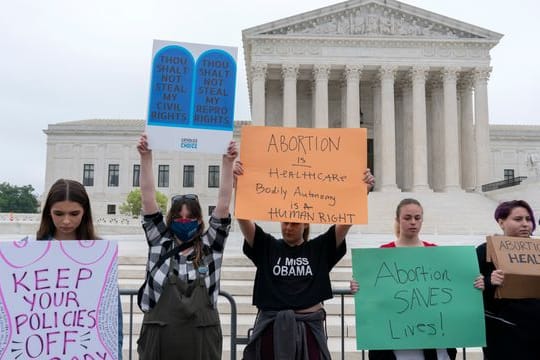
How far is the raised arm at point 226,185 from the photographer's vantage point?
4.18 metres

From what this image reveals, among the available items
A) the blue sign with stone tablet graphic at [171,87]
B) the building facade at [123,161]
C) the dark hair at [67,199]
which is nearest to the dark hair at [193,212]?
the dark hair at [67,199]

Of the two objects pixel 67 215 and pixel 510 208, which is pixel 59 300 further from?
pixel 510 208

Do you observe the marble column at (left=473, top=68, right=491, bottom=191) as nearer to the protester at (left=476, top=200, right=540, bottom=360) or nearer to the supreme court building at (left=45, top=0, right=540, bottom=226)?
the supreme court building at (left=45, top=0, right=540, bottom=226)

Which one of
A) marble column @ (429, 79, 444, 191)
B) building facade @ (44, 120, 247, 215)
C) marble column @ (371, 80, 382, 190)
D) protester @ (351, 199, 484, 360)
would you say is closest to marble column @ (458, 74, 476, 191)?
marble column @ (429, 79, 444, 191)

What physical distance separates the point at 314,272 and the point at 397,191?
37225 millimetres

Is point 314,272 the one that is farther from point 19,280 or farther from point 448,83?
point 448,83

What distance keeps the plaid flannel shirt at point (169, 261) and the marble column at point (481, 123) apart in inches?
1603

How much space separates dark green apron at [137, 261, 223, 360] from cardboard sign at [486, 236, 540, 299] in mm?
2478

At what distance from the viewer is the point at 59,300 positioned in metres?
3.66

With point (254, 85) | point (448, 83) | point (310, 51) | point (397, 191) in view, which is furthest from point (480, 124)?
point (254, 85)

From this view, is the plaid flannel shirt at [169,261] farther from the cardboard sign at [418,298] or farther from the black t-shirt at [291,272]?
the cardboard sign at [418,298]

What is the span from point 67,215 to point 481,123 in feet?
139

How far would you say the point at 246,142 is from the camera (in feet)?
14.7

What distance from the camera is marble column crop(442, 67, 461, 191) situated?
134ft
